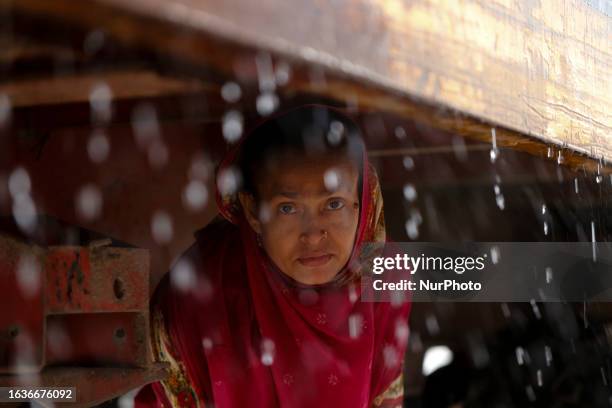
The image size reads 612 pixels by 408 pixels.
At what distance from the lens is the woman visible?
1299mm

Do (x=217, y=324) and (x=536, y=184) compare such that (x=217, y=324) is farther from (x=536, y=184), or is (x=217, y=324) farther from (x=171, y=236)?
(x=536, y=184)

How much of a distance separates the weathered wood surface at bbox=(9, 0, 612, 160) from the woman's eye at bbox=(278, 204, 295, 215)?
453 millimetres

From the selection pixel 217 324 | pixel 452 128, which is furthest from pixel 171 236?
pixel 452 128

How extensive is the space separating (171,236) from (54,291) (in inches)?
21.9

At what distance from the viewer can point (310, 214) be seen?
1288mm

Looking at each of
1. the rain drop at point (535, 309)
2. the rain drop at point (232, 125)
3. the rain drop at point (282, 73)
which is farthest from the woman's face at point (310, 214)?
the rain drop at point (535, 309)

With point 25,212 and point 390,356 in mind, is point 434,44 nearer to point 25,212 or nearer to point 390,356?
point 25,212

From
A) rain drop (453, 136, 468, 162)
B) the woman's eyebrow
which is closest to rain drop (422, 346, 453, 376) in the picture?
rain drop (453, 136, 468, 162)

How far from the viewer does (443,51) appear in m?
0.74

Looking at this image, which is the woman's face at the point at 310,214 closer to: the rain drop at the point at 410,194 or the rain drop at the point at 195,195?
the rain drop at the point at 195,195

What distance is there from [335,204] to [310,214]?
0.15 ft

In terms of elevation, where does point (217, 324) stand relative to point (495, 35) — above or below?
below

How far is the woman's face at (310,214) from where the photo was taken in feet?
4.22

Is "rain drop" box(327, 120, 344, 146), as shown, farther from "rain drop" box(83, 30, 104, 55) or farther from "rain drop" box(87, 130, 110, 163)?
"rain drop" box(83, 30, 104, 55)
